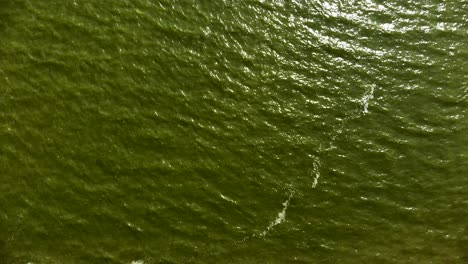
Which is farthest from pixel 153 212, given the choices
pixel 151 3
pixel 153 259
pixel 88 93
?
pixel 151 3

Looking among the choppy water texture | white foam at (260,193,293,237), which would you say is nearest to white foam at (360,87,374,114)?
the choppy water texture

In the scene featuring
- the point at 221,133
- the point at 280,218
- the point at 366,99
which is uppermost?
the point at 366,99

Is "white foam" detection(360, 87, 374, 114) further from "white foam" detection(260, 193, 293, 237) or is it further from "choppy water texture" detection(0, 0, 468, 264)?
"white foam" detection(260, 193, 293, 237)

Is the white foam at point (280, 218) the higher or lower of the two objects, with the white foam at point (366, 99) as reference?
lower

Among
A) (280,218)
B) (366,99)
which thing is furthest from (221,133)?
(366,99)

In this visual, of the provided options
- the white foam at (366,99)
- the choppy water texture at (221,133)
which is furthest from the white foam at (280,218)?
the white foam at (366,99)

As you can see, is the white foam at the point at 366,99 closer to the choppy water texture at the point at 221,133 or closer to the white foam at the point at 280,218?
the choppy water texture at the point at 221,133

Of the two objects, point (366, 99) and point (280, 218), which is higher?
point (366, 99)

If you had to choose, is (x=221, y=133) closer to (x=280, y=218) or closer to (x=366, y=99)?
(x=280, y=218)
